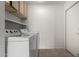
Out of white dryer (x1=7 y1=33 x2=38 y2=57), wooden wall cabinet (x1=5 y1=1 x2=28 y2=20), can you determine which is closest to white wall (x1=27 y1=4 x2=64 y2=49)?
wooden wall cabinet (x1=5 y1=1 x2=28 y2=20)

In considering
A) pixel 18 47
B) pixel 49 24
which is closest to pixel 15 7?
pixel 18 47

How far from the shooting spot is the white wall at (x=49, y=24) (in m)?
5.82

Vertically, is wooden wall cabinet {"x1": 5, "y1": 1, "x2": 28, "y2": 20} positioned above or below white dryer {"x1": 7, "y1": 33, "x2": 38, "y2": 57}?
above

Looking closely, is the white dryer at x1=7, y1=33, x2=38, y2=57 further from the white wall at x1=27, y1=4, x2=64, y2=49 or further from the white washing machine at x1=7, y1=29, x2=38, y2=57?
the white wall at x1=27, y1=4, x2=64, y2=49

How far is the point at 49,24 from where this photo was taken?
5.82 m

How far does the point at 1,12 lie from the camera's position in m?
1.35

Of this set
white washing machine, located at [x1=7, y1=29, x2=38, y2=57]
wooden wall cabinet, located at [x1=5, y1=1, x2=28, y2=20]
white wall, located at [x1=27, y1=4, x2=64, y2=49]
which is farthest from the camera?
white wall, located at [x1=27, y1=4, x2=64, y2=49]

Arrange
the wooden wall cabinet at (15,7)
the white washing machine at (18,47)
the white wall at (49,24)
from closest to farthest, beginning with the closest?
the white washing machine at (18,47) → the wooden wall cabinet at (15,7) → the white wall at (49,24)

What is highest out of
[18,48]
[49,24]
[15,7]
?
[15,7]

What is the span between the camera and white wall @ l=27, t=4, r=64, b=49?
229 inches

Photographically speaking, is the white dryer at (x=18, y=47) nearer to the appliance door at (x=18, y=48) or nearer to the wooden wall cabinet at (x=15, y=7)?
the appliance door at (x=18, y=48)

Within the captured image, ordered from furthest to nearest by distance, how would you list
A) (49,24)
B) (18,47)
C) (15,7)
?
(49,24), (15,7), (18,47)

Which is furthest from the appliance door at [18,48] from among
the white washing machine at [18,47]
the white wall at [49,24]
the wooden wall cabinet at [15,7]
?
the white wall at [49,24]

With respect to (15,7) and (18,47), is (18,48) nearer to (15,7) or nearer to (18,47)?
(18,47)
